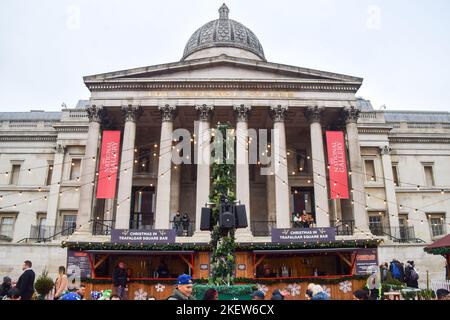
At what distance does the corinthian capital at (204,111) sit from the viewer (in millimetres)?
27547

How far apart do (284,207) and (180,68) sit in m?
12.7

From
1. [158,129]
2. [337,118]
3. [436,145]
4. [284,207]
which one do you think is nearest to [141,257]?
[284,207]

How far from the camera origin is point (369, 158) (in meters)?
35.8

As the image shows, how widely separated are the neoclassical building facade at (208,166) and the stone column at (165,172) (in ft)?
0.23

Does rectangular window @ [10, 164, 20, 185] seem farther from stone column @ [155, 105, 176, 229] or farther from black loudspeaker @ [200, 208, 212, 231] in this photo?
black loudspeaker @ [200, 208, 212, 231]

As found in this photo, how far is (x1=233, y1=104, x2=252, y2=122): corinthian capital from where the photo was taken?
90.6 ft

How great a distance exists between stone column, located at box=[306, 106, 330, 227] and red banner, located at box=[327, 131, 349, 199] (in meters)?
0.85

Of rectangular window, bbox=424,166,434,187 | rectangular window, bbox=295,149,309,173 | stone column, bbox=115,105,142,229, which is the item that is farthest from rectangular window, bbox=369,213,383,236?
stone column, bbox=115,105,142,229

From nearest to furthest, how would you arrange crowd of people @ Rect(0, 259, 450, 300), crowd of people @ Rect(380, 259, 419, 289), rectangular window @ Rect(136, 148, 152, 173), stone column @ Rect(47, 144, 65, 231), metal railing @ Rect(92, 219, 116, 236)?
crowd of people @ Rect(0, 259, 450, 300) → crowd of people @ Rect(380, 259, 419, 289) → metal railing @ Rect(92, 219, 116, 236) → rectangular window @ Rect(136, 148, 152, 173) → stone column @ Rect(47, 144, 65, 231)

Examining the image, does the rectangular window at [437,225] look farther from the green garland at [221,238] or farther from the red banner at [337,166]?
the green garland at [221,238]

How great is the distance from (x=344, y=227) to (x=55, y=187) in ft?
80.5

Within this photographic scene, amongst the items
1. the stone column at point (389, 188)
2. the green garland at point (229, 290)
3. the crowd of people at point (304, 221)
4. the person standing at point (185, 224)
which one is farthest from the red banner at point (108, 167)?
the stone column at point (389, 188)
